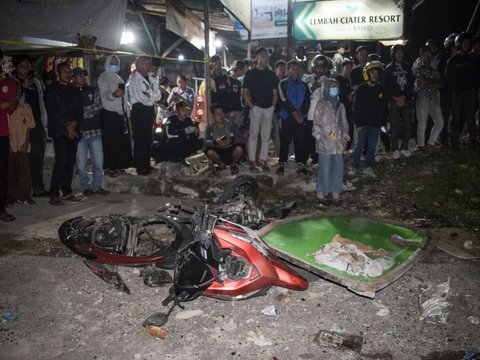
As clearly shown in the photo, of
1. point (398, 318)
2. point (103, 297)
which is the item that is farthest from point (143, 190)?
point (398, 318)

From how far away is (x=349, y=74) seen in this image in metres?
8.69

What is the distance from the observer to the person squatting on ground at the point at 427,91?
8358mm

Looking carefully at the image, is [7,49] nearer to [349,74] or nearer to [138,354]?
[349,74]

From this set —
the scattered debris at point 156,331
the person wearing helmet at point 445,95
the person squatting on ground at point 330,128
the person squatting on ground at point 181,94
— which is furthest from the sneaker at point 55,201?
the person wearing helmet at point 445,95

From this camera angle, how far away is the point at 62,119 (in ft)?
20.1

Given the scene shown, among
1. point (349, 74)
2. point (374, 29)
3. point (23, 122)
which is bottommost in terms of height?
point (23, 122)

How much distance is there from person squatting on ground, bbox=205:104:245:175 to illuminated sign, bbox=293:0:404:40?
188 inches

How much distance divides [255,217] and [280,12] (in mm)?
19066

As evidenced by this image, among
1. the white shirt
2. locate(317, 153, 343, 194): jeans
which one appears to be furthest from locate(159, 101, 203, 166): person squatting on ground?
locate(317, 153, 343, 194): jeans

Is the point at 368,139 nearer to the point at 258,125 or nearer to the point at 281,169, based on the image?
the point at 281,169

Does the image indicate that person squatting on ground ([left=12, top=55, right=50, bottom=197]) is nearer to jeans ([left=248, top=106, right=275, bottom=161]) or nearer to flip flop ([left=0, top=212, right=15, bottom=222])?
flip flop ([left=0, top=212, right=15, bottom=222])

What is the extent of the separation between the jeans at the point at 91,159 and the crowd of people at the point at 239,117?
2 cm

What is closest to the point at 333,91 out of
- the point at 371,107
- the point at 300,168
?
the point at 371,107

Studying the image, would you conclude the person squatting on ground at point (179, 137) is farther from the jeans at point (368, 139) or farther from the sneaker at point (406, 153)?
the sneaker at point (406, 153)
